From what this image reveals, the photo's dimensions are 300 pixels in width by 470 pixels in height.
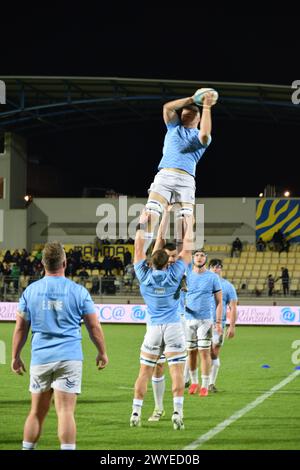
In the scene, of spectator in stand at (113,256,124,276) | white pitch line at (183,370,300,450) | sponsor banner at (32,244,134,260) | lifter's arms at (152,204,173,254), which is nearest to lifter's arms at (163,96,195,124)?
lifter's arms at (152,204,173,254)

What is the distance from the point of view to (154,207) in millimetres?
9727

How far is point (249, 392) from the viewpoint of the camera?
46.1 ft

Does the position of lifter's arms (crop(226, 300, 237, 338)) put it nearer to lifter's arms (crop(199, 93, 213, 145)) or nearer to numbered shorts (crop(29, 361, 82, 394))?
lifter's arms (crop(199, 93, 213, 145))

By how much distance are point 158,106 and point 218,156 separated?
425 inches

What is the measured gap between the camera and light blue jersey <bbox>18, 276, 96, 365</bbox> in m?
7.43

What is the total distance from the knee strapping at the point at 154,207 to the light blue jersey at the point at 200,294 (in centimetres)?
391

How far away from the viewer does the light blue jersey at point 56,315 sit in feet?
24.4

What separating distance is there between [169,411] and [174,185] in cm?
359

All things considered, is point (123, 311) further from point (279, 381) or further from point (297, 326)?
point (279, 381)

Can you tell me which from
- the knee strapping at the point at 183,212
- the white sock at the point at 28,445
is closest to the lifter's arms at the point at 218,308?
the knee strapping at the point at 183,212

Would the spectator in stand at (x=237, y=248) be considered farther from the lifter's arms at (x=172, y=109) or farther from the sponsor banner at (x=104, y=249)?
the lifter's arms at (x=172, y=109)

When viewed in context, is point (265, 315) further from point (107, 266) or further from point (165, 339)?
point (165, 339)

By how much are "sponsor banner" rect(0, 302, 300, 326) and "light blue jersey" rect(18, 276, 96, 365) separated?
83.5 ft

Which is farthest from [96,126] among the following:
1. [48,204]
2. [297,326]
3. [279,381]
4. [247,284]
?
[279,381]
